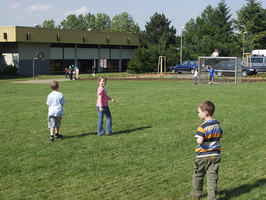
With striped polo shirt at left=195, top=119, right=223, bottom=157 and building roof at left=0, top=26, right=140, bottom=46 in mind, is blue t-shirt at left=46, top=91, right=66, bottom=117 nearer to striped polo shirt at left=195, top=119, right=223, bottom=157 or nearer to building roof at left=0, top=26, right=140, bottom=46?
striped polo shirt at left=195, top=119, right=223, bottom=157

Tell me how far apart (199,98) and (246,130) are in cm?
675

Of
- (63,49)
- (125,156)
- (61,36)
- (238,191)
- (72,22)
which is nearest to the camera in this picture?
(238,191)

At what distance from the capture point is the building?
4519 cm

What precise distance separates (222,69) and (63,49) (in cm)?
2926

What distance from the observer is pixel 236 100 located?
15406 millimetres

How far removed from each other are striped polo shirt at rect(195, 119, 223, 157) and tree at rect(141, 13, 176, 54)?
2174 inches

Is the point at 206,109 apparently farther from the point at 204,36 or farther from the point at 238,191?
the point at 204,36

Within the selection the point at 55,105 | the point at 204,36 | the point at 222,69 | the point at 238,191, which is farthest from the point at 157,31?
the point at 238,191

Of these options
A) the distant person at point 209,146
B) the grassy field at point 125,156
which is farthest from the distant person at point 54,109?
the distant person at point 209,146

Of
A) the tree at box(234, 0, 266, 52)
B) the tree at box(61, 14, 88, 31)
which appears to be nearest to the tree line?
the tree at box(234, 0, 266, 52)

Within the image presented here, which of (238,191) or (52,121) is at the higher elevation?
(52,121)

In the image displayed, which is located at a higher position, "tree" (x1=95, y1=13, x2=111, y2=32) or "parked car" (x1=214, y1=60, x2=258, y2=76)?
"tree" (x1=95, y1=13, x2=111, y2=32)

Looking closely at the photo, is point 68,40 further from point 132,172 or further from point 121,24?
point 121,24

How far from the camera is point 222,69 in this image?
88.4ft
